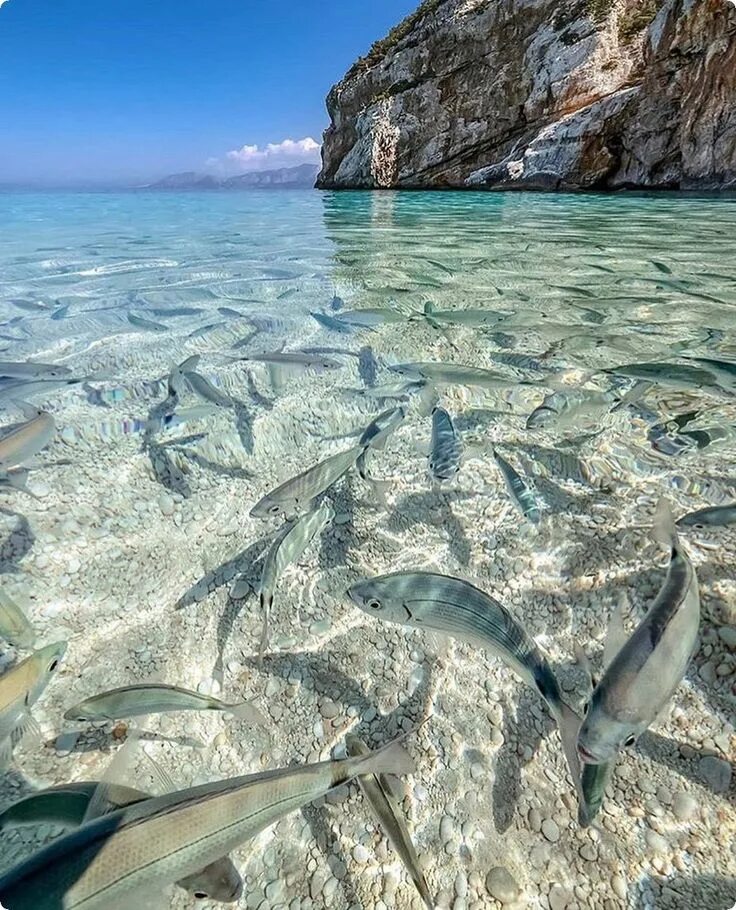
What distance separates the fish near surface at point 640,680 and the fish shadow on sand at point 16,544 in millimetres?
2347

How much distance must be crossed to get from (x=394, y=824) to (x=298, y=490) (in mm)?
1253

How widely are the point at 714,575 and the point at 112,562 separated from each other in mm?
2652

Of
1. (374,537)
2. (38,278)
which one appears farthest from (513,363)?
(38,278)

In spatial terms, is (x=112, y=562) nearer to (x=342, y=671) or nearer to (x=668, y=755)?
(x=342, y=671)

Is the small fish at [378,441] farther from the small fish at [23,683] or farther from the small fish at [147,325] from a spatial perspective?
the small fish at [147,325]

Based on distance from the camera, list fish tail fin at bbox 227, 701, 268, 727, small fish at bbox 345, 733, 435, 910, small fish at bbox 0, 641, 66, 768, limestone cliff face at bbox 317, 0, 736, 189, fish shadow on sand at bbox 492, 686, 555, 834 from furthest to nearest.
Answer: limestone cliff face at bbox 317, 0, 736, 189 → fish tail fin at bbox 227, 701, 268, 727 → fish shadow on sand at bbox 492, 686, 555, 834 → small fish at bbox 0, 641, 66, 768 → small fish at bbox 345, 733, 435, 910

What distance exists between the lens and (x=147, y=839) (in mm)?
980

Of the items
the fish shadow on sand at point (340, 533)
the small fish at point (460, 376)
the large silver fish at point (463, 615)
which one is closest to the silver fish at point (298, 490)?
the fish shadow on sand at point (340, 533)

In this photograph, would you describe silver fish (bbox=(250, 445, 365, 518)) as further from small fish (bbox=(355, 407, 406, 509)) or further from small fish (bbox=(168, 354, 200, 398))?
small fish (bbox=(168, 354, 200, 398))

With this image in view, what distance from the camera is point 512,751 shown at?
5.17 ft

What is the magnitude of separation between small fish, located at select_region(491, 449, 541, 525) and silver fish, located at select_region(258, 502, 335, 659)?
3.19 ft

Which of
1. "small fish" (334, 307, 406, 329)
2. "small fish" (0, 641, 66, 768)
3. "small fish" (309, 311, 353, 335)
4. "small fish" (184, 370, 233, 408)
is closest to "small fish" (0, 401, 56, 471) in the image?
"small fish" (184, 370, 233, 408)

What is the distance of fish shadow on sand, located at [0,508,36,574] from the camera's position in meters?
2.19

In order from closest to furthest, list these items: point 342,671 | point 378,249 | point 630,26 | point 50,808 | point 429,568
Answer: point 50,808, point 342,671, point 429,568, point 378,249, point 630,26
